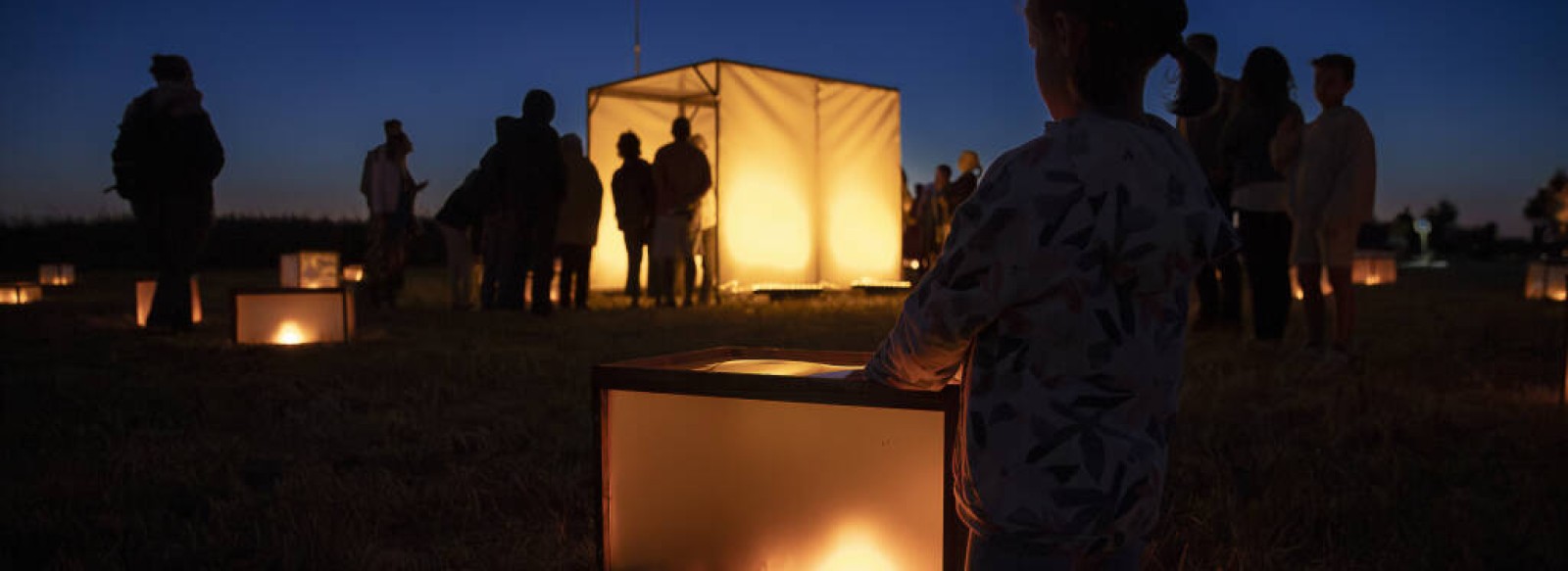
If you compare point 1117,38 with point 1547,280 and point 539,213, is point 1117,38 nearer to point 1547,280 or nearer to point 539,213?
point 539,213

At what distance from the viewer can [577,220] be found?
8.38m

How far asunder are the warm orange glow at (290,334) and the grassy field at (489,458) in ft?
0.89

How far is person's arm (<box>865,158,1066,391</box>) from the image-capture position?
3.80ft

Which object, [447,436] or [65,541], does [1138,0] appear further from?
[447,436]

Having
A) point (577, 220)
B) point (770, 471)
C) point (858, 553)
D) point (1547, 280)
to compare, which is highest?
point (577, 220)

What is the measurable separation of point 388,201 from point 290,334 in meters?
2.68

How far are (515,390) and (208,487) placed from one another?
155cm

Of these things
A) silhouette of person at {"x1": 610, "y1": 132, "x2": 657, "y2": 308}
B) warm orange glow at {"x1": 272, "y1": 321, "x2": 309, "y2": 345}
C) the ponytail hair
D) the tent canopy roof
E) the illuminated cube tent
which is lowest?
warm orange glow at {"x1": 272, "y1": 321, "x2": 309, "y2": 345}

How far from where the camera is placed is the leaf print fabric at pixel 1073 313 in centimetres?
116

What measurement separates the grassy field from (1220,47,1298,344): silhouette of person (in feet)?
1.24

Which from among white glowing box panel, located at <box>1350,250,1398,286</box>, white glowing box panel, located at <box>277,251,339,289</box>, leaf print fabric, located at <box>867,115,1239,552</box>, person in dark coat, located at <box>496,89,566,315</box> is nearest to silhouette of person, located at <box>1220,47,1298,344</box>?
leaf print fabric, located at <box>867,115,1239,552</box>

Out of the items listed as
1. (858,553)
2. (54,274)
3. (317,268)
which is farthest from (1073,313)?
(54,274)

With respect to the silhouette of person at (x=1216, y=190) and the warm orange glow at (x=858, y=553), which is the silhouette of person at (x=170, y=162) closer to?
the warm orange glow at (x=858, y=553)

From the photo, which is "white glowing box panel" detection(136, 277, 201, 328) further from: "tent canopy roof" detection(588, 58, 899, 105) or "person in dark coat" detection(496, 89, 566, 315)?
"tent canopy roof" detection(588, 58, 899, 105)
